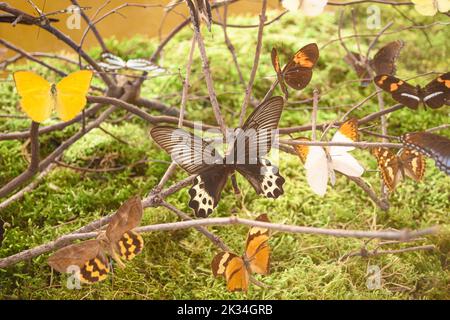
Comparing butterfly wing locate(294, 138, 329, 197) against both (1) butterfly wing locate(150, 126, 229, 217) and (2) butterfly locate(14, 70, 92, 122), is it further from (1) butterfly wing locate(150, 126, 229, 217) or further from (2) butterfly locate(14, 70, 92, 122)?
(2) butterfly locate(14, 70, 92, 122)

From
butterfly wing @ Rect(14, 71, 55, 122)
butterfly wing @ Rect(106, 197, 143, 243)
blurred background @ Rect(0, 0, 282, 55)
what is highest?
blurred background @ Rect(0, 0, 282, 55)

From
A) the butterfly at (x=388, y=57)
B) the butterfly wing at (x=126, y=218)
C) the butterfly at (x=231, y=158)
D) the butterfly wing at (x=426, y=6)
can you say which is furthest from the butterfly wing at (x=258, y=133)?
the butterfly at (x=388, y=57)

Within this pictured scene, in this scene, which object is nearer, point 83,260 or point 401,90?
point 83,260

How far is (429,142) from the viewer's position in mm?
604

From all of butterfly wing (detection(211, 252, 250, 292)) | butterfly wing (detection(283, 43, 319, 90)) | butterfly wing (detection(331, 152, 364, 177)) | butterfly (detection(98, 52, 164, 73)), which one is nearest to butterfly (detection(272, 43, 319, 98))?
butterfly wing (detection(283, 43, 319, 90))

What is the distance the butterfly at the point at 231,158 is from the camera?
1.93ft

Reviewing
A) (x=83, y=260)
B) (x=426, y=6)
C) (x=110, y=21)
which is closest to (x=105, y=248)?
(x=83, y=260)

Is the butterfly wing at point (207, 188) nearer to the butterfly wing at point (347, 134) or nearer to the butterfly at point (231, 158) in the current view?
the butterfly at point (231, 158)

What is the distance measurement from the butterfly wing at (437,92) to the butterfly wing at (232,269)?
1.09 ft

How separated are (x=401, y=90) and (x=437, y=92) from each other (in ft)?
0.16

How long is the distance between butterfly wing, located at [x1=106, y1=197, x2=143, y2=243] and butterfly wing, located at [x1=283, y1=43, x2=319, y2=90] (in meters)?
0.24

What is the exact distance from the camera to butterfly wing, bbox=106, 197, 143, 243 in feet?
1.88

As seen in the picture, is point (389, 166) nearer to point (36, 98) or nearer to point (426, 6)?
point (426, 6)

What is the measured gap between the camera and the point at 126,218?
58 cm
